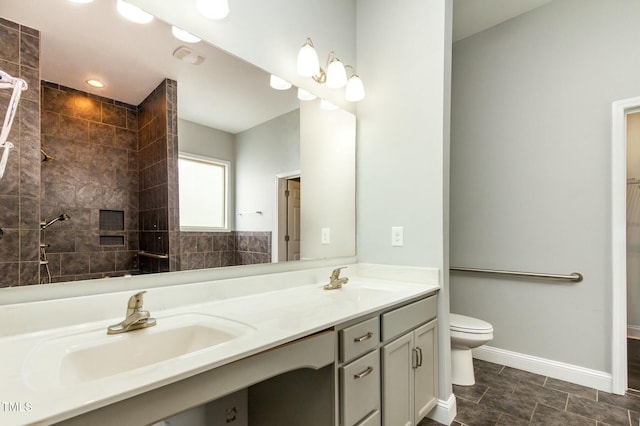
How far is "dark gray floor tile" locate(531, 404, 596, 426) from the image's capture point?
181 centimetres

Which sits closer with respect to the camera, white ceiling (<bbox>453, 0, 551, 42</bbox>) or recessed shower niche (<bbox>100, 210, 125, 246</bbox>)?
recessed shower niche (<bbox>100, 210, 125, 246</bbox>)

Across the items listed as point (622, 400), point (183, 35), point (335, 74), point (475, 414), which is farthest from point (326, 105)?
point (622, 400)

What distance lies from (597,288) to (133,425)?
9.25 ft

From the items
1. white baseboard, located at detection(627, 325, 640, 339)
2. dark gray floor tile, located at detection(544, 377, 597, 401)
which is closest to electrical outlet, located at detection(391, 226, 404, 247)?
dark gray floor tile, located at detection(544, 377, 597, 401)

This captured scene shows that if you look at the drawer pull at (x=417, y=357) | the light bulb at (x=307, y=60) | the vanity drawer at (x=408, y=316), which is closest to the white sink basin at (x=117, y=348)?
the vanity drawer at (x=408, y=316)

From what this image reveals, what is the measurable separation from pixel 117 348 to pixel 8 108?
0.78 m

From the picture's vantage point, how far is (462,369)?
228 centimetres

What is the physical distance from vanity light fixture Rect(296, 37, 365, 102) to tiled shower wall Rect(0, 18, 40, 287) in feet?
3.77

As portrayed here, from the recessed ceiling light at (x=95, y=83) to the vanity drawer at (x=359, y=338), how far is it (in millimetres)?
1237

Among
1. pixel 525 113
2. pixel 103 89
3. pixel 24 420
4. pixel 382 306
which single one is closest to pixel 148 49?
pixel 103 89

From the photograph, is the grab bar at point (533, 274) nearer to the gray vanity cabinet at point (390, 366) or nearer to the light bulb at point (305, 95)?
the gray vanity cabinet at point (390, 366)

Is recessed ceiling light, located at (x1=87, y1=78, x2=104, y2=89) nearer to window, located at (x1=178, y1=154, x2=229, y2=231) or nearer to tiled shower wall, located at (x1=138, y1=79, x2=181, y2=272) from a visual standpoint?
tiled shower wall, located at (x1=138, y1=79, x2=181, y2=272)

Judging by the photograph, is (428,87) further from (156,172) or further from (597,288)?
(597,288)

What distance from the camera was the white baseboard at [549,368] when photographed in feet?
7.23
